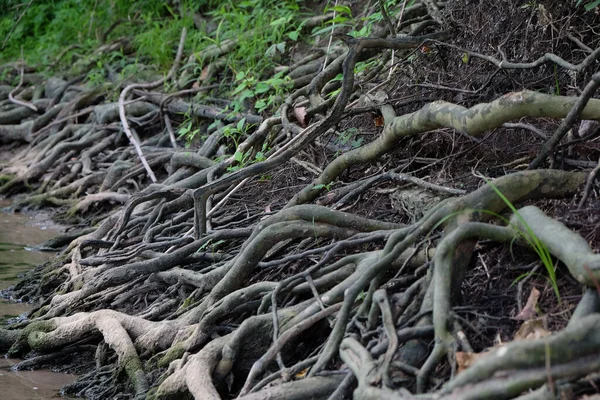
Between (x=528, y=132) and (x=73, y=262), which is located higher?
(x=528, y=132)

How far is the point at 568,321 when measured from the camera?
9.89 ft

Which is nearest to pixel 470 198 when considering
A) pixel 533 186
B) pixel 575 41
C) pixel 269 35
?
pixel 533 186

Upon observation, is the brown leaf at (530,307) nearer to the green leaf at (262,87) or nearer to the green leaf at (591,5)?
the green leaf at (591,5)

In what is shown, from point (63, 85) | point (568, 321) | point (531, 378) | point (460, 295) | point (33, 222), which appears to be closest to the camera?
point (531, 378)

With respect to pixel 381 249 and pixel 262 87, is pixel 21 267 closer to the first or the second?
pixel 262 87

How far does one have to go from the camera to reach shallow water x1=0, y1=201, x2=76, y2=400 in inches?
172

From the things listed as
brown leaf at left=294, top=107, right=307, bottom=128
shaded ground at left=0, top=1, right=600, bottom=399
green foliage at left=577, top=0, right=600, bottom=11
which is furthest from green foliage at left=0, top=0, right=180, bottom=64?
green foliage at left=577, top=0, right=600, bottom=11

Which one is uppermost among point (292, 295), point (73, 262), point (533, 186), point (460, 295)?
point (533, 186)

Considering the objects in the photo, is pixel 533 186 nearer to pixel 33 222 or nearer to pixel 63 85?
pixel 33 222

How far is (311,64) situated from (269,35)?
116cm

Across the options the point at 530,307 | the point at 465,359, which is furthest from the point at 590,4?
the point at 465,359

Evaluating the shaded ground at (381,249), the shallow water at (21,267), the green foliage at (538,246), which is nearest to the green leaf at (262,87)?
the shaded ground at (381,249)

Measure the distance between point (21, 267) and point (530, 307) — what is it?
4.89m

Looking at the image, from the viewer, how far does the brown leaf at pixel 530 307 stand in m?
3.13
